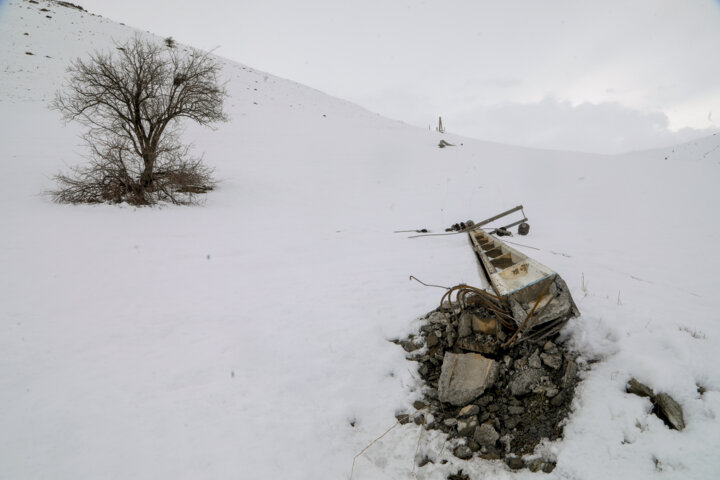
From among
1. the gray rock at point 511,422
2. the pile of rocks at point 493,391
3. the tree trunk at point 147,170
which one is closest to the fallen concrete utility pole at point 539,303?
the pile of rocks at point 493,391

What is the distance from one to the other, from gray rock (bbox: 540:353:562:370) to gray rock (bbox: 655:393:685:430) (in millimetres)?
603

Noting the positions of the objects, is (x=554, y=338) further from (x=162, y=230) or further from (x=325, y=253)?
(x=162, y=230)

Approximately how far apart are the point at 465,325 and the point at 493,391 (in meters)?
0.63

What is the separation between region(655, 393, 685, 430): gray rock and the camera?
6.71 ft

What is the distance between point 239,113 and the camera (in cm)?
2295

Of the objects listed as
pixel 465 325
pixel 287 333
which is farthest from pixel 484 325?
pixel 287 333

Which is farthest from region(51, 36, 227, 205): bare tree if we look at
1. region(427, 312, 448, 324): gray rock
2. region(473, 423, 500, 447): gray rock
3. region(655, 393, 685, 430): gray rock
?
region(655, 393, 685, 430): gray rock

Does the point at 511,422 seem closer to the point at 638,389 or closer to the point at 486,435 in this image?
the point at 486,435

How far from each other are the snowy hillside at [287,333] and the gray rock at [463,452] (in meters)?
0.06

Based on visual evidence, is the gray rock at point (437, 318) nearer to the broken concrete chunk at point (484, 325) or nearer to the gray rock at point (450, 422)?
the broken concrete chunk at point (484, 325)

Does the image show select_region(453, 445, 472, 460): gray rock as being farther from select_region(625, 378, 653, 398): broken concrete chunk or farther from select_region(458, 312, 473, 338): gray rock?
select_region(625, 378, 653, 398): broken concrete chunk

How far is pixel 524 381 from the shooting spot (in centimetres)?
255

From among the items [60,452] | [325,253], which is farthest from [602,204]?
[60,452]

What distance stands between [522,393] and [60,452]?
3545 mm
